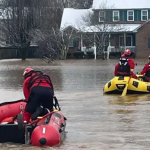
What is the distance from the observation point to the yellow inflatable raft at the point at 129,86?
19359 mm

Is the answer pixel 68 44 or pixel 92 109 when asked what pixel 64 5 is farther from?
pixel 92 109

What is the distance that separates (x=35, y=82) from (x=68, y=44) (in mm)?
48305

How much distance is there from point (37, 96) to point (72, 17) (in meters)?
56.4

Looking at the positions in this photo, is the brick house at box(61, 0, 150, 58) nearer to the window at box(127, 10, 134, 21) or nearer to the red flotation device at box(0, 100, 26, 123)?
the window at box(127, 10, 134, 21)

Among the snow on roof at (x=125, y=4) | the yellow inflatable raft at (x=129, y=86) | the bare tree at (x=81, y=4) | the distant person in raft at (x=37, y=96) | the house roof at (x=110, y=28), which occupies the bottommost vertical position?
the yellow inflatable raft at (x=129, y=86)

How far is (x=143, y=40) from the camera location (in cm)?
5941

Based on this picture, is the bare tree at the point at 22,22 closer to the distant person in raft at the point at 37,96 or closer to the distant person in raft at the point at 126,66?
the distant person in raft at the point at 126,66

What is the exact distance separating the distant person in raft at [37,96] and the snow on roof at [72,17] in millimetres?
51583

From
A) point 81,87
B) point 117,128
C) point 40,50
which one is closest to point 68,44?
point 40,50

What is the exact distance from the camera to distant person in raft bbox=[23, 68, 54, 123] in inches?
431

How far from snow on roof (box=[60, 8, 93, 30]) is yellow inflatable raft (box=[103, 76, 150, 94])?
4334 centimetres

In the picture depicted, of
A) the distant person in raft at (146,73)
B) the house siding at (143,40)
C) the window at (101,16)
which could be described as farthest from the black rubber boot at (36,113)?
the window at (101,16)

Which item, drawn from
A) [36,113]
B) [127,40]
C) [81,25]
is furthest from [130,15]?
[36,113]

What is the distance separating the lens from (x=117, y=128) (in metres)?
12.0
